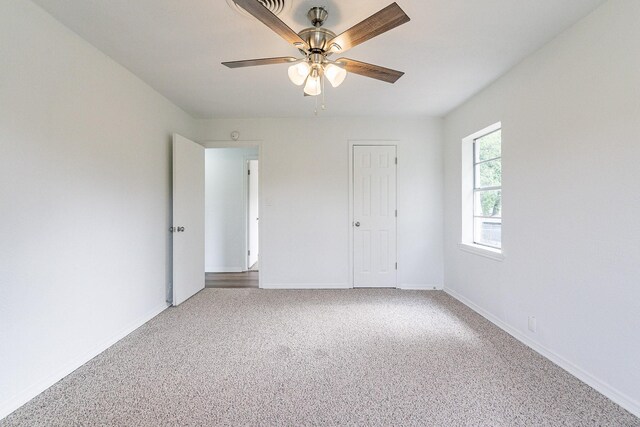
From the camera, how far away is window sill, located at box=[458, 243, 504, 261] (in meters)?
2.77

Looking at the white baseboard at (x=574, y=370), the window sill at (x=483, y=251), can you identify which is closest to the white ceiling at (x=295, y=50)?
the window sill at (x=483, y=251)

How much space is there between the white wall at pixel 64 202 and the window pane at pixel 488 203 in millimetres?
3618

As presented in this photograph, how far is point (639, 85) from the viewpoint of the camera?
5.13 ft

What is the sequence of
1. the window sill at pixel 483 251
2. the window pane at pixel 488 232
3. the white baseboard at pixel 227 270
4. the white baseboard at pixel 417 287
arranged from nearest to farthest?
the window sill at pixel 483 251 → the window pane at pixel 488 232 → the white baseboard at pixel 417 287 → the white baseboard at pixel 227 270

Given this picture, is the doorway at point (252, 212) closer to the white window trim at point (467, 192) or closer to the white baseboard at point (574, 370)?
the white window trim at point (467, 192)

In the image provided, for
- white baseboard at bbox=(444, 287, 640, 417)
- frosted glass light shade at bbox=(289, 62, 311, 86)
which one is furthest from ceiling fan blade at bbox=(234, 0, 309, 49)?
white baseboard at bbox=(444, 287, 640, 417)

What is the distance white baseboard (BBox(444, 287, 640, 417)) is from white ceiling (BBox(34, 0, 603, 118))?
231 cm

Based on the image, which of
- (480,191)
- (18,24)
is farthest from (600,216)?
(18,24)

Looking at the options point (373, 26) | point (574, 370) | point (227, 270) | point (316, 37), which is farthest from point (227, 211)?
point (574, 370)

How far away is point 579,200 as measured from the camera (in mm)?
1908

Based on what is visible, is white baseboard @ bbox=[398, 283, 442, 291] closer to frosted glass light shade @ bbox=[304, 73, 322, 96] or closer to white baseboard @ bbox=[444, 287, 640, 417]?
white baseboard @ bbox=[444, 287, 640, 417]

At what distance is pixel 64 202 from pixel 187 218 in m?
Answer: 1.54

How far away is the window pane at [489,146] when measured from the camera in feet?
9.85

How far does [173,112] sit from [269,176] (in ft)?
4.53
